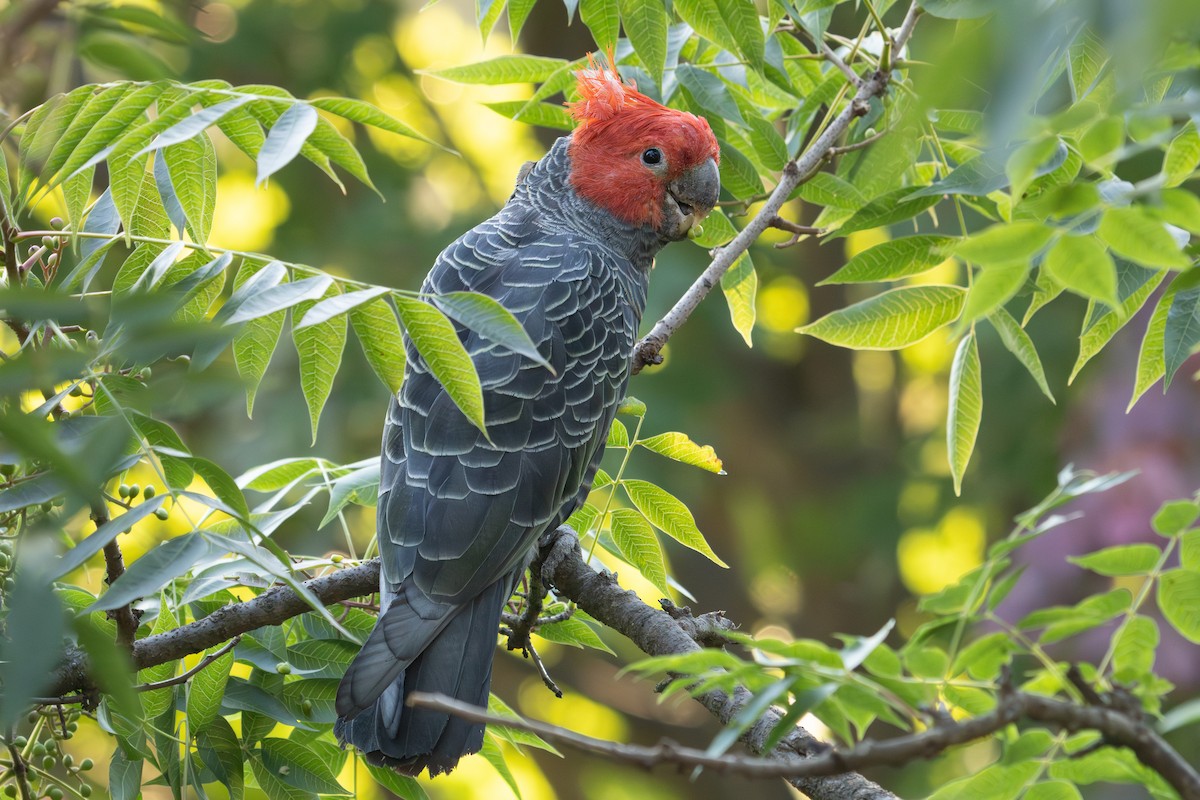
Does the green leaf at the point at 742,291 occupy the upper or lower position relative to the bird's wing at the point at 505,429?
upper

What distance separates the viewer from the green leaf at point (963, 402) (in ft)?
7.81

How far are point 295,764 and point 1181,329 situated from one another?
1922mm

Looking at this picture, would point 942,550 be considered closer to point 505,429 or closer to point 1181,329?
point 505,429

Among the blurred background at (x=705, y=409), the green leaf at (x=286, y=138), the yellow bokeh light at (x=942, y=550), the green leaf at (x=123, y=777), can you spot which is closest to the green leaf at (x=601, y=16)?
the green leaf at (x=286, y=138)

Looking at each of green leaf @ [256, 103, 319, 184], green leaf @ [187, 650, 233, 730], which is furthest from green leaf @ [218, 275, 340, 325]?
green leaf @ [187, 650, 233, 730]

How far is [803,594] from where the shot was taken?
7.81 m

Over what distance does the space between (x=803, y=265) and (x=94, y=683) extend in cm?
627

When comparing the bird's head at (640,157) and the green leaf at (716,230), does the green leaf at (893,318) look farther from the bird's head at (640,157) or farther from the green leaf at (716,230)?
the bird's head at (640,157)

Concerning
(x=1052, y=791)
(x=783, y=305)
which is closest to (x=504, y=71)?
(x=1052, y=791)

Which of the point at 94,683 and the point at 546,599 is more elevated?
the point at 94,683

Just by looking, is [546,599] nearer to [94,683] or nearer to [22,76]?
[94,683]

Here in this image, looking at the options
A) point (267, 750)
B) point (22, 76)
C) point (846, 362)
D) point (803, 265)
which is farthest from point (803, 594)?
point (22, 76)

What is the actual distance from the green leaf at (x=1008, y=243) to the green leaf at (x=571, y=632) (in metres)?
1.58

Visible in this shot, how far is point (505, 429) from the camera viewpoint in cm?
290
